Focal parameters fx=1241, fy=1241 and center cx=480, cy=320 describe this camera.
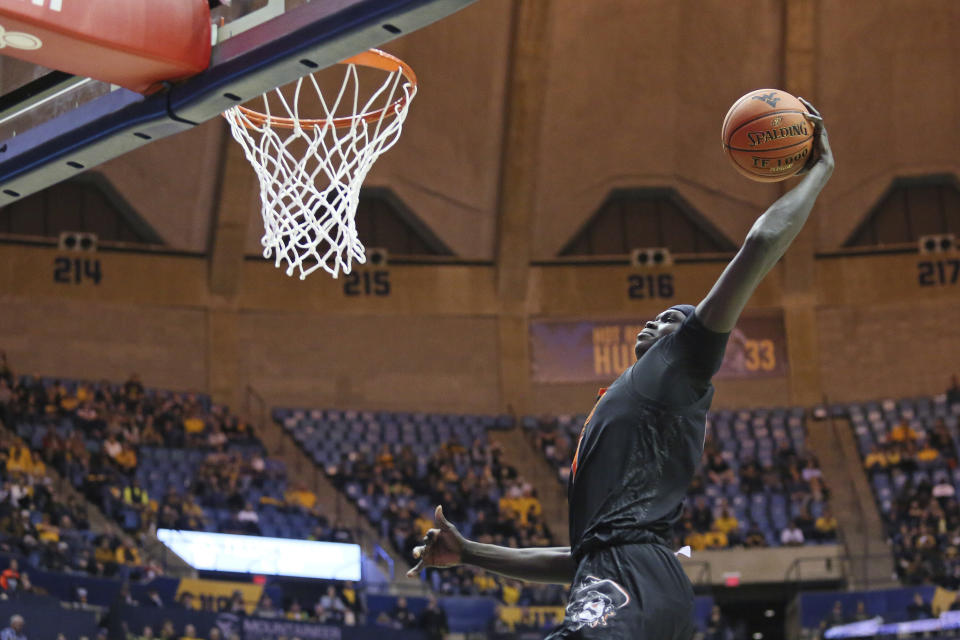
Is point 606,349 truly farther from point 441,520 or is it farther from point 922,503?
point 441,520

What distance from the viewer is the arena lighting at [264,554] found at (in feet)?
60.3

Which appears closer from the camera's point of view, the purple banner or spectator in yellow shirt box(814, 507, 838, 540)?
spectator in yellow shirt box(814, 507, 838, 540)

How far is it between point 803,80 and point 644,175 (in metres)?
3.88

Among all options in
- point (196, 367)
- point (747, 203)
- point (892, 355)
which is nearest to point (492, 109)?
point (747, 203)

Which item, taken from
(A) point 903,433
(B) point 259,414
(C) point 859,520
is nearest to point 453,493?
(B) point 259,414

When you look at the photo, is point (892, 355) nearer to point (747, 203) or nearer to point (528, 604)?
point (747, 203)

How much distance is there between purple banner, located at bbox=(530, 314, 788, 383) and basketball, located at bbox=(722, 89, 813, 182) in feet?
75.9

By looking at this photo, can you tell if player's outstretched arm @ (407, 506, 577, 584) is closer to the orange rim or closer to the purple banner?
the orange rim

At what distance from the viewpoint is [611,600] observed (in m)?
3.12

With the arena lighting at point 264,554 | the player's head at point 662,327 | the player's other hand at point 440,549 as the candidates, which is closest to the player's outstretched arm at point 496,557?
the player's other hand at point 440,549

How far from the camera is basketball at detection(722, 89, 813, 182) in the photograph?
3.67 metres

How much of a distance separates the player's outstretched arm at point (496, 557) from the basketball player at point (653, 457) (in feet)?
1.26

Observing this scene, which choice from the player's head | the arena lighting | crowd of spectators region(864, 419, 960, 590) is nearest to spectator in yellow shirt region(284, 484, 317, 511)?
the arena lighting

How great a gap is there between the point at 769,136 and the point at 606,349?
77.3ft
